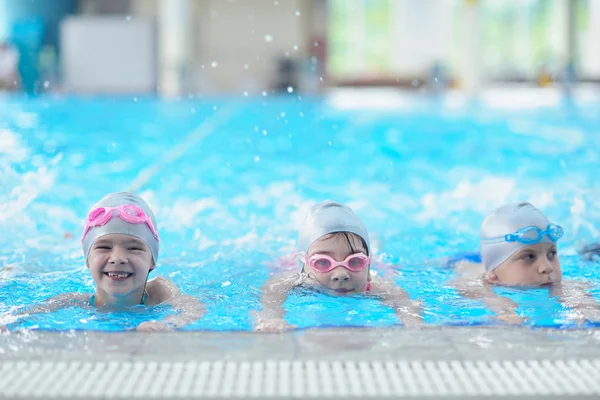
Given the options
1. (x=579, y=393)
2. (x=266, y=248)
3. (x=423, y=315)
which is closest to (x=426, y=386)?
(x=579, y=393)

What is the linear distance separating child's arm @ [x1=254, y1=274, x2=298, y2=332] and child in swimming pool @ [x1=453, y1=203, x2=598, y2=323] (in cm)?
85

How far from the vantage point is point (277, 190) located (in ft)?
26.5

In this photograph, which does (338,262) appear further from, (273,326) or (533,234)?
(533,234)

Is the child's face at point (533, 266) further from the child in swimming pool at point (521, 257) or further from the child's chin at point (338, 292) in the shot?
the child's chin at point (338, 292)

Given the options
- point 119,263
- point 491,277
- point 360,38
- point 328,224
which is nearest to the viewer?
point 119,263

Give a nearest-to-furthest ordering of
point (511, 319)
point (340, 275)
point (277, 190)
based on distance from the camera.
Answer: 1. point (511, 319)
2. point (340, 275)
3. point (277, 190)

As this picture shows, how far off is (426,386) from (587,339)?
854 mm

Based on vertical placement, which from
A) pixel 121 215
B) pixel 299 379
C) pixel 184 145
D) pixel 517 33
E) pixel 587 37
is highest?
pixel 517 33

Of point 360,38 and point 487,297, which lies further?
point 360,38

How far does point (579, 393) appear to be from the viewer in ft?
7.75

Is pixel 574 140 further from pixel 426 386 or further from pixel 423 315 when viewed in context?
pixel 426 386

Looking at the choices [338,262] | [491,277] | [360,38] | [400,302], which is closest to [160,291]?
[338,262]

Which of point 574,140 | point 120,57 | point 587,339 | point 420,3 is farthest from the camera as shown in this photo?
point 420,3

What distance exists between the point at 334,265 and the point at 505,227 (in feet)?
3.01
